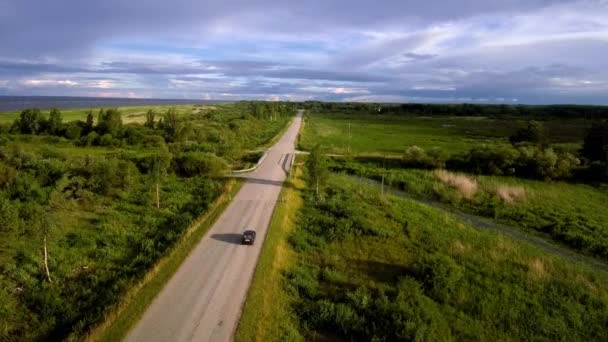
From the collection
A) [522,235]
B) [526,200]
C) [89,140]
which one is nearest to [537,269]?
[522,235]

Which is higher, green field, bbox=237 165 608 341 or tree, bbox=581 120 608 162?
tree, bbox=581 120 608 162

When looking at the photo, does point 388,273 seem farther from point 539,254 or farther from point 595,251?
point 595,251

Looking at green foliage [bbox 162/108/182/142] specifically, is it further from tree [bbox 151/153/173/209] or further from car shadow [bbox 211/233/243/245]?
car shadow [bbox 211/233/243/245]

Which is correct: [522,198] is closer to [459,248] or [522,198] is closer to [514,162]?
[514,162]

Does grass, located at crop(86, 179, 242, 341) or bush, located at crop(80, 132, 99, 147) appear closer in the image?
grass, located at crop(86, 179, 242, 341)

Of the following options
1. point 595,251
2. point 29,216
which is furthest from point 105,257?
point 595,251

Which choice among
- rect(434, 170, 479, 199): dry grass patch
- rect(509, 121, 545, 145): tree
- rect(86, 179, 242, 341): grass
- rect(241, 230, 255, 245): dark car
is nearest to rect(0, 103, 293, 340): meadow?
rect(86, 179, 242, 341): grass
